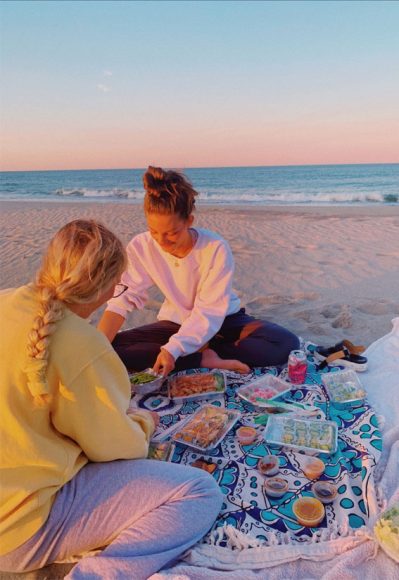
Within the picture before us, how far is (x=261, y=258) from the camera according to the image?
723 centimetres

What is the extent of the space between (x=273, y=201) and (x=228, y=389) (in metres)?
15.7

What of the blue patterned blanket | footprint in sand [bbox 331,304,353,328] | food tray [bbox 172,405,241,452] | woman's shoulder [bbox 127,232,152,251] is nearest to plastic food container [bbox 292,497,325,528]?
the blue patterned blanket

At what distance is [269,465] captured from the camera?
2258 millimetres

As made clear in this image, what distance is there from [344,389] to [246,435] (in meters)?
0.83

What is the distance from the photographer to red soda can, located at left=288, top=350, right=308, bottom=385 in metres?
3.02

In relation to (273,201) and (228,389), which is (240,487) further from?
(273,201)

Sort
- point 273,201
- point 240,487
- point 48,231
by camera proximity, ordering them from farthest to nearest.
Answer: point 273,201
point 48,231
point 240,487

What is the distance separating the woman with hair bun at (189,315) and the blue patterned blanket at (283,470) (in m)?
0.40

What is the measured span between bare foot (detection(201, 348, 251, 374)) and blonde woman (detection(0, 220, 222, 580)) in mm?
1443

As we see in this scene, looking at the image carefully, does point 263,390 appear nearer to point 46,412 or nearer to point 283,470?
point 283,470

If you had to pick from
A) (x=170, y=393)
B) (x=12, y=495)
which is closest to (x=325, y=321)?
(x=170, y=393)

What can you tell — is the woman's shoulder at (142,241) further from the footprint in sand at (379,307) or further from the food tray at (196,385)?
the footprint in sand at (379,307)

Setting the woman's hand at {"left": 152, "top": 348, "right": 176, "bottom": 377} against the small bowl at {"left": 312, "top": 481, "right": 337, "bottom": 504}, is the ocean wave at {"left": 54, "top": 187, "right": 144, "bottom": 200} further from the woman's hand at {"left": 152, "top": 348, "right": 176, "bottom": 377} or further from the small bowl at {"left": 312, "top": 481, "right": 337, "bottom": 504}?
the small bowl at {"left": 312, "top": 481, "right": 337, "bottom": 504}

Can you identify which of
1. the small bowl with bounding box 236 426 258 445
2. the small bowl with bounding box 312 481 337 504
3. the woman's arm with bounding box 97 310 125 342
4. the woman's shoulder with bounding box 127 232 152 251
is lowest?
the small bowl with bounding box 312 481 337 504
